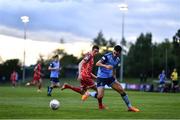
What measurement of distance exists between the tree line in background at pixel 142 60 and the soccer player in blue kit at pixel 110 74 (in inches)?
3181

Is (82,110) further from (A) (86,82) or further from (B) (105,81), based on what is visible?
(A) (86,82)

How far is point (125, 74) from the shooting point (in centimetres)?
14225

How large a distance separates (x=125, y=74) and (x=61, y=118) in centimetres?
12546

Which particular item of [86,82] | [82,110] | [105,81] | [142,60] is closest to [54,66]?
[86,82]

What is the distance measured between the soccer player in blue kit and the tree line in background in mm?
80806

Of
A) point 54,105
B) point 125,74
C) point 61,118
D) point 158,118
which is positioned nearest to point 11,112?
point 54,105

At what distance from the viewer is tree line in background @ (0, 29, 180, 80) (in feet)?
377

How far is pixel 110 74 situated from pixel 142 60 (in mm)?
123013

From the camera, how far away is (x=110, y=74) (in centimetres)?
2198

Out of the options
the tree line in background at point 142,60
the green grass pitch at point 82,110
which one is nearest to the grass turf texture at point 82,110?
the green grass pitch at point 82,110

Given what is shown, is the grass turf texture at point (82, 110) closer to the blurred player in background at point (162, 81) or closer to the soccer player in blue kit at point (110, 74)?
the soccer player in blue kit at point (110, 74)

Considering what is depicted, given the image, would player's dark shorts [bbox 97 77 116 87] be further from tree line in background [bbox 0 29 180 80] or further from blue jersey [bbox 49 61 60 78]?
tree line in background [bbox 0 29 180 80]

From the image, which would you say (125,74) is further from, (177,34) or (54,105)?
(54,105)

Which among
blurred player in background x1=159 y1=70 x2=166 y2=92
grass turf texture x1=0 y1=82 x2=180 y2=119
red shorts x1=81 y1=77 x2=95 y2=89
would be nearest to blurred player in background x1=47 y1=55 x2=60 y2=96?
grass turf texture x1=0 y1=82 x2=180 y2=119
